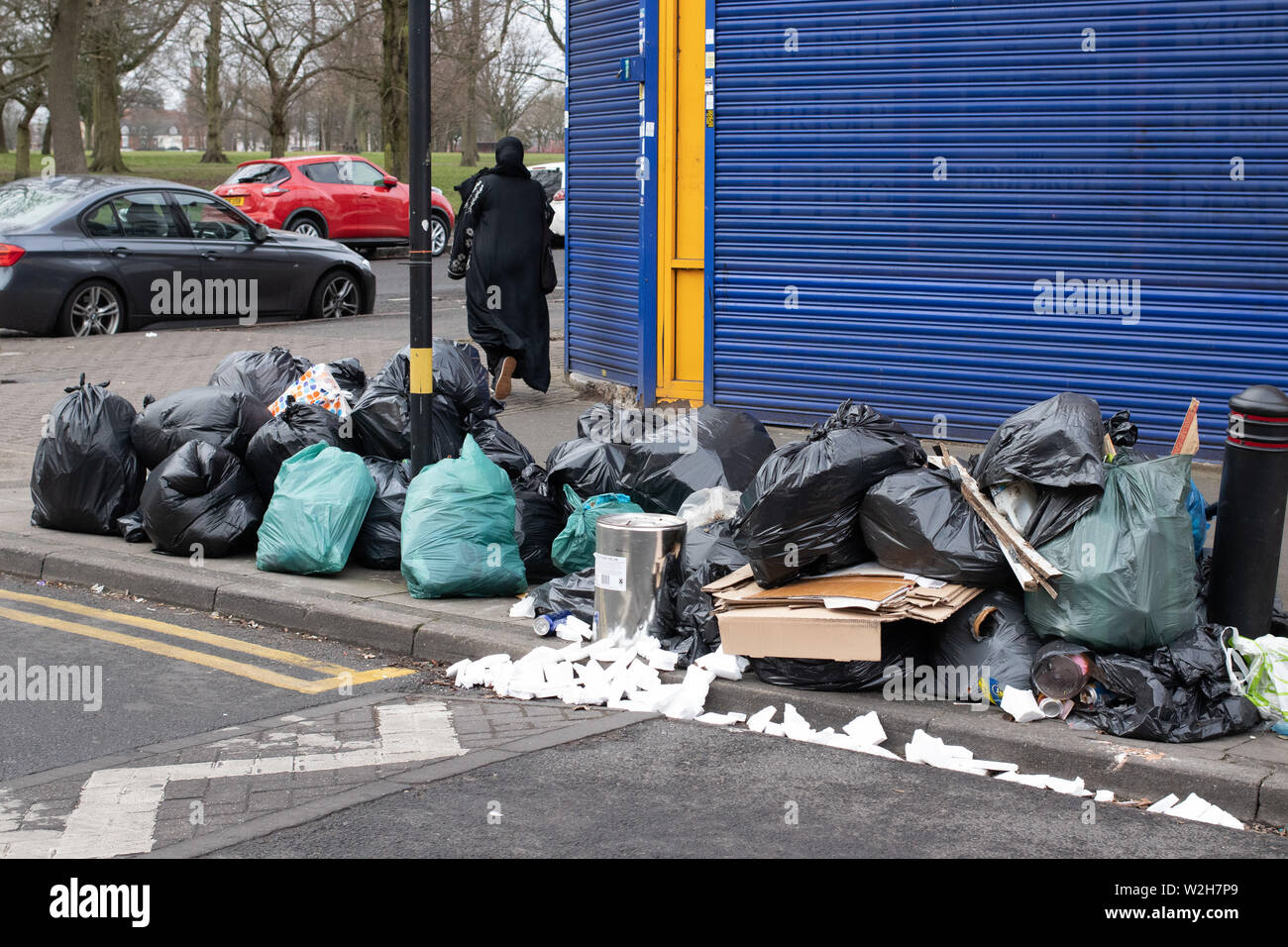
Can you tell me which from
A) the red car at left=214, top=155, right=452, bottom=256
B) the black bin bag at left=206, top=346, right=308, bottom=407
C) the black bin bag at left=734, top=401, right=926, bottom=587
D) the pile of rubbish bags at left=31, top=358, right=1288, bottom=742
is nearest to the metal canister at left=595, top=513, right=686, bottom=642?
the pile of rubbish bags at left=31, top=358, right=1288, bottom=742

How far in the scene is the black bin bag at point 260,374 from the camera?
7.89 metres

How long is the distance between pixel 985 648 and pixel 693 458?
2.01m

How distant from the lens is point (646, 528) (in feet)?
18.7

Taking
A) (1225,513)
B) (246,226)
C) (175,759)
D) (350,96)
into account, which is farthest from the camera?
(350,96)

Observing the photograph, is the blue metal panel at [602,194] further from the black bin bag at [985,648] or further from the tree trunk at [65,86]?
the tree trunk at [65,86]

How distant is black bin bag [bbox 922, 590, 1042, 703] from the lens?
5.06m

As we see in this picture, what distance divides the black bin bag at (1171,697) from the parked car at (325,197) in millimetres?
18778

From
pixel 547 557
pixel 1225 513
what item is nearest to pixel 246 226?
pixel 547 557

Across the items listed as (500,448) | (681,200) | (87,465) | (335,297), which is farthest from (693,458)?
(335,297)

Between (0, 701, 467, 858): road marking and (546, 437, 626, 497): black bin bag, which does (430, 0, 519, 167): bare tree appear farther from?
(0, 701, 467, 858): road marking

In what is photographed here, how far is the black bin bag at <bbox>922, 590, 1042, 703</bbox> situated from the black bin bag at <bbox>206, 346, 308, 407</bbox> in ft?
14.0

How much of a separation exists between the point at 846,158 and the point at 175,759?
6.32 metres

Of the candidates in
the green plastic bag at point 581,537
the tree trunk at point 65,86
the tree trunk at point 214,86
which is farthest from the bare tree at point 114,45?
the green plastic bag at point 581,537
